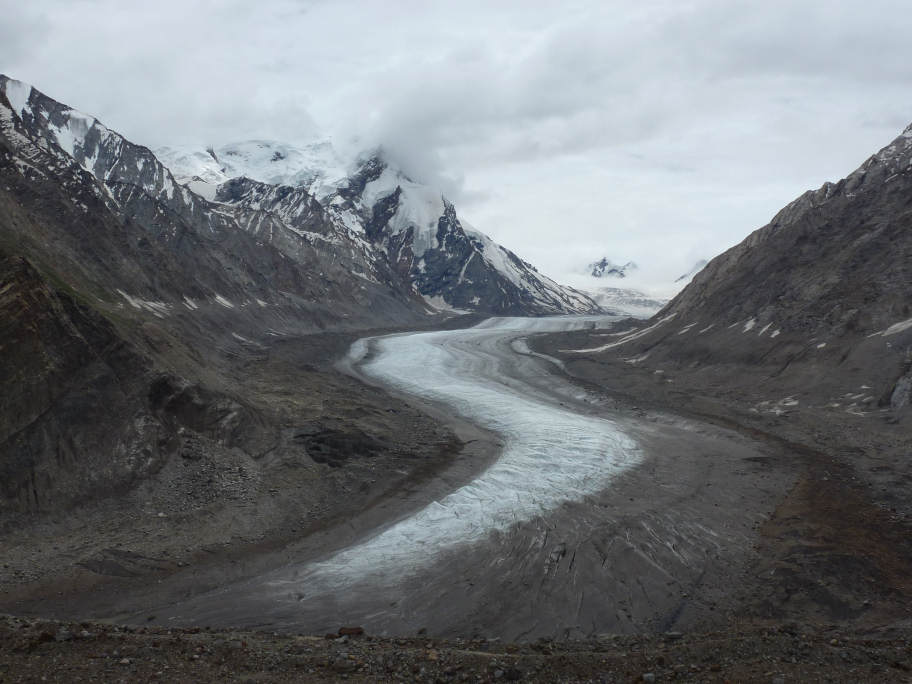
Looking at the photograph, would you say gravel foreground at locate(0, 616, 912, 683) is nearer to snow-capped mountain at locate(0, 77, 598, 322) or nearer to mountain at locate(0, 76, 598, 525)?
mountain at locate(0, 76, 598, 525)

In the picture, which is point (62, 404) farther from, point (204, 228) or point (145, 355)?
point (204, 228)

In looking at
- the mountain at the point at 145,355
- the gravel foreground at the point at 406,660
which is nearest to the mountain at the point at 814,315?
the mountain at the point at 145,355

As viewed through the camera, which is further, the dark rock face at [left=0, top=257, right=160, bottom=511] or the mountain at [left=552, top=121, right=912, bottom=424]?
the mountain at [left=552, top=121, right=912, bottom=424]

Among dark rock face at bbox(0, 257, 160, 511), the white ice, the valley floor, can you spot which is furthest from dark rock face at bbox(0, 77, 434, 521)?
the white ice

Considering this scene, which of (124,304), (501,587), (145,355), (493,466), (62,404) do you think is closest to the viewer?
(501,587)

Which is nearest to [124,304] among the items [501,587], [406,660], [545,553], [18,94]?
[545,553]

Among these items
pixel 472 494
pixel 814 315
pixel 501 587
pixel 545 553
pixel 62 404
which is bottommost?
pixel 501 587

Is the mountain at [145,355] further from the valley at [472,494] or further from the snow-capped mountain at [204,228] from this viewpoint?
the snow-capped mountain at [204,228]
